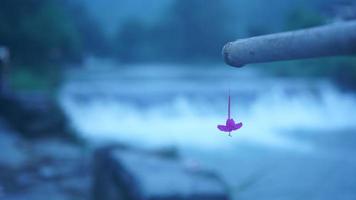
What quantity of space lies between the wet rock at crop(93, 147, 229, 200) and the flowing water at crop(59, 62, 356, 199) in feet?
3.90

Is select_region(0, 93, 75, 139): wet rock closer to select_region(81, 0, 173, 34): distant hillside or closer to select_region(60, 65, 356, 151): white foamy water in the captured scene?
select_region(60, 65, 356, 151): white foamy water

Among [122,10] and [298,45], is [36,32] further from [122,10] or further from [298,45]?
[298,45]

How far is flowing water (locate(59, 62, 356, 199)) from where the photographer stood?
4.74 m

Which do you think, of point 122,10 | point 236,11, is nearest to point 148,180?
point 236,11

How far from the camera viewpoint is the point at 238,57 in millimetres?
526

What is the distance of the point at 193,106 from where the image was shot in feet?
24.5

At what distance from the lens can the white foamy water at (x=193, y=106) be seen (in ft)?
20.7

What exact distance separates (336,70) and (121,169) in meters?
4.43

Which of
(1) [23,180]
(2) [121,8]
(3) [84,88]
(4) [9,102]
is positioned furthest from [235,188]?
(2) [121,8]

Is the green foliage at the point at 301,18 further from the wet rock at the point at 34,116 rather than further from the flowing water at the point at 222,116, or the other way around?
the wet rock at the point at 34,116

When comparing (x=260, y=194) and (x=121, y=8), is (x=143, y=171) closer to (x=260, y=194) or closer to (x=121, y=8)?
(x=260, y=194)

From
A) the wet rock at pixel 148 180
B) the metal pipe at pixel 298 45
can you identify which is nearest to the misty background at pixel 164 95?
the wet rock at pixel 148 180

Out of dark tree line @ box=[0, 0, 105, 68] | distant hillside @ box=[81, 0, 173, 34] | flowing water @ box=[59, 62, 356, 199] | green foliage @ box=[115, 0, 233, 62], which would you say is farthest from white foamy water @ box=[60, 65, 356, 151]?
distant hillside @ box=[81, 0, 173, 34]

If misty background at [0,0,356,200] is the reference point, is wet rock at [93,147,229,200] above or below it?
below
